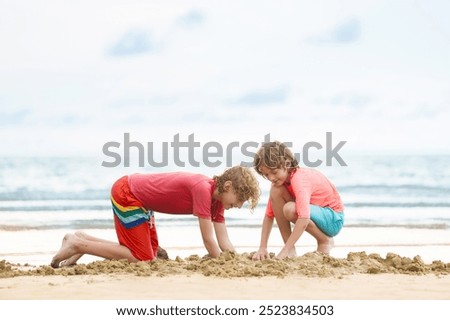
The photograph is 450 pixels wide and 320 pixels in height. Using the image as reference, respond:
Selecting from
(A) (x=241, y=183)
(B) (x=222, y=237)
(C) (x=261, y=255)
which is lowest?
(C) (x=261, y=255)

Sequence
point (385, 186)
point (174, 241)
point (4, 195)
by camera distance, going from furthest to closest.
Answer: point (385, 186), point (4, 195), point (174, 241)

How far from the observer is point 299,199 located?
6.00m

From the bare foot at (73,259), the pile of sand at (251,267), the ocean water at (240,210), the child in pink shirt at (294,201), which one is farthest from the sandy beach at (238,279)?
the ocean water at (240,210)

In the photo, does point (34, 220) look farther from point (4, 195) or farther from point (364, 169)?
point (364, 169)

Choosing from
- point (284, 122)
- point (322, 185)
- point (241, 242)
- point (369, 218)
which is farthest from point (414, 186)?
point (322, 185)

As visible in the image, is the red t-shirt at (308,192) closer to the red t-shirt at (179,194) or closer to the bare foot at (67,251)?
the red t-shirt at (179,194)

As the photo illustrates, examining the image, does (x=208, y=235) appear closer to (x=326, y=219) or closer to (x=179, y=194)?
(x=179, y=194)

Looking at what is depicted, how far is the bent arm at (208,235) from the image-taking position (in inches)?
229

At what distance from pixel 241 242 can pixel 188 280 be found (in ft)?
13.9

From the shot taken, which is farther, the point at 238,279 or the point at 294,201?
the point at 294,201

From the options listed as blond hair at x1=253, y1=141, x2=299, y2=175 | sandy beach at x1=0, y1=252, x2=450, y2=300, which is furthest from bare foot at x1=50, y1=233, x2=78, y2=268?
blond hair at x1=253, y1=141, x2=299, y2=175

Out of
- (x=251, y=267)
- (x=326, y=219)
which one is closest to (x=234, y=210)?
(x=326, y=219)

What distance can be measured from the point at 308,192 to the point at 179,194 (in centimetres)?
102

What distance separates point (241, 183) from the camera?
19.3 ft
